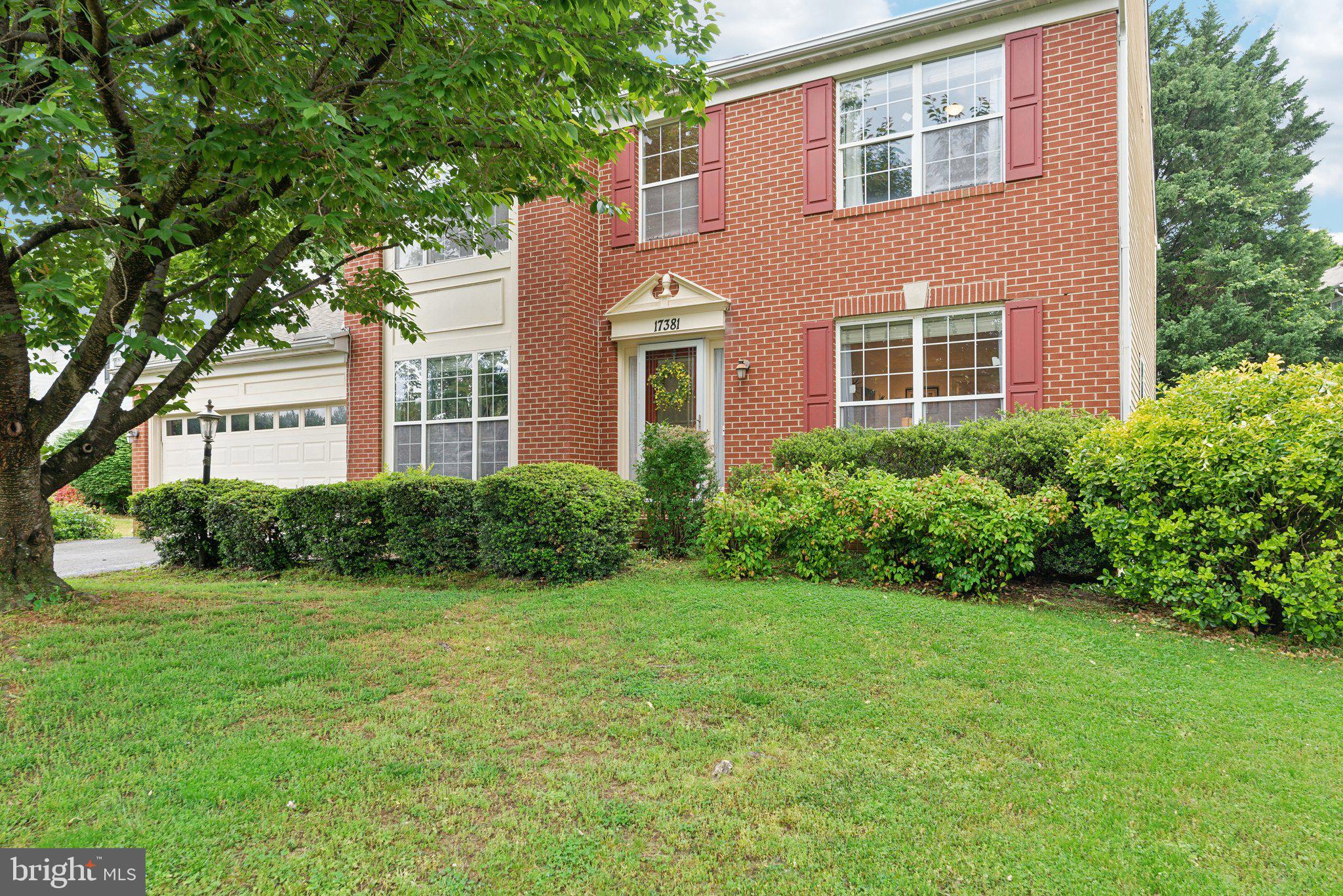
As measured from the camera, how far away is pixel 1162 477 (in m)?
5.23

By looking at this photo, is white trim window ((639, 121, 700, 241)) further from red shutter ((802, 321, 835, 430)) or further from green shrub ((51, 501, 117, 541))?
green shrub ((51, 501, 117, 541))

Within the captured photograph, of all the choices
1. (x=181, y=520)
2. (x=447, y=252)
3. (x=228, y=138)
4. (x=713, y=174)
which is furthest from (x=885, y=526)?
(x=181, y=520)

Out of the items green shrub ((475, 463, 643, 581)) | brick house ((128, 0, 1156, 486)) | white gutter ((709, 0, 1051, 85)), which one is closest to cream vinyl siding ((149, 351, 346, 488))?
brick house ((128, 0, 1156, 486))

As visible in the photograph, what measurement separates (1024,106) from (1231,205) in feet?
48.9

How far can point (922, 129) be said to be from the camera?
8.16 m

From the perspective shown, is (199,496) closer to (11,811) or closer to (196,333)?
(196,333)

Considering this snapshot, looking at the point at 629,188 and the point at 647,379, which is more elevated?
the point at 629,188

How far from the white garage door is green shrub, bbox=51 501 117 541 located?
150 centimetres

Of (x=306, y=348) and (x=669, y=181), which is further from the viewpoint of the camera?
(x=306, y=348)

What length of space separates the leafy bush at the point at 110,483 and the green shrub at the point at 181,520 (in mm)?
11839

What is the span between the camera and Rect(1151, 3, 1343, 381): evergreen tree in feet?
57.2

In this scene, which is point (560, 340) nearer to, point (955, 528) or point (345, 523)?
point (345, 523)

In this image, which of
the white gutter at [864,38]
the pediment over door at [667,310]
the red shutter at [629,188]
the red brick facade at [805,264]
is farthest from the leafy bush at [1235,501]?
the red shutter at [629,188]

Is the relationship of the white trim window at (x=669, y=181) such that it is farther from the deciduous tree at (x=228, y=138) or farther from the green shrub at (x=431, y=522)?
the green shrub at (x=431, y=522)
